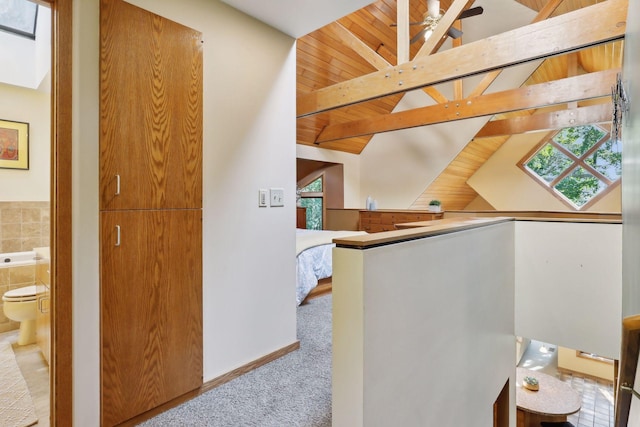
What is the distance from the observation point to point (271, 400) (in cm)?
171

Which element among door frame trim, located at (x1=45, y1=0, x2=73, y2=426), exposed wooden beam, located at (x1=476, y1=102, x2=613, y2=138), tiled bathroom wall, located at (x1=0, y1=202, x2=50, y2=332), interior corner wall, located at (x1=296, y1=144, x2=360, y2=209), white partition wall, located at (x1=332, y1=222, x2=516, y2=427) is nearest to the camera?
white partition wall, located at (x1=332, y1=222, x2=516, y2=427)

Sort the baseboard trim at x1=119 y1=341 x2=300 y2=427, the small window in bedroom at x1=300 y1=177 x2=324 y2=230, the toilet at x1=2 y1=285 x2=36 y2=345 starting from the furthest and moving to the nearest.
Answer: the small window in bedroom at x1=300 y1=177 x2=324 y2=230 → the toilet at x1=2 y1=285 x2=36 y2=345 → the baseboard trim at x1=119 y1=341 x2=300 y2=427

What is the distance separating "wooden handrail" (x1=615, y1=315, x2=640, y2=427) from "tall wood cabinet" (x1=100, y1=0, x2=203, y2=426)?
1701 mm

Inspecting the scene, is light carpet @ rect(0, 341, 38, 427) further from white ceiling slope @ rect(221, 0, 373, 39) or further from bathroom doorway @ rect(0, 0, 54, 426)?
white ceiling slope @ rect(221, 0, 373, 39)

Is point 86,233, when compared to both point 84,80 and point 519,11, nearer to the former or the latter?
point 84,80

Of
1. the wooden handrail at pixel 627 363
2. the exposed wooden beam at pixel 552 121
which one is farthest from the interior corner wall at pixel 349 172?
the wooden handrail at pixel 627 363

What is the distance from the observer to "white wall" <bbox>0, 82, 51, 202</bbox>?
3.07 m

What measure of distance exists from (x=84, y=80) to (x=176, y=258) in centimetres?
88

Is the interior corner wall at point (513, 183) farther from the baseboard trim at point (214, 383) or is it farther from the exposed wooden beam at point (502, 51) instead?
the baseboard trim at point (214, 383)

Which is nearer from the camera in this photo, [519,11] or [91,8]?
[91,8]

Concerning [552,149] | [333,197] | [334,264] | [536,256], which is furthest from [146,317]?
[552,149]

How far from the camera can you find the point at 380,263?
116 cm

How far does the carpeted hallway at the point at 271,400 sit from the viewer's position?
1.56 meters

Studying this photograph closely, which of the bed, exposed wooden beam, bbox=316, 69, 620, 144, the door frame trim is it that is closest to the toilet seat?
the door frame trim
